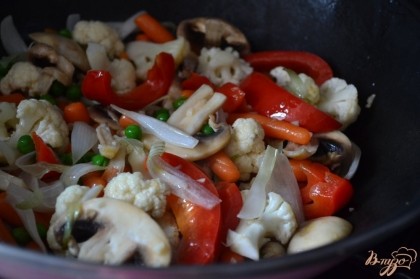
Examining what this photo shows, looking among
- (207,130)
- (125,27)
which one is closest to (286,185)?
(207,130)

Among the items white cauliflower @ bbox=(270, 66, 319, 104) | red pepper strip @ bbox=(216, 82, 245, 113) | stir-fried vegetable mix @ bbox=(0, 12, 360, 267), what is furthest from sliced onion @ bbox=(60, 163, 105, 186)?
white cauliflower @ bbox=(270, 66, 319, 104)

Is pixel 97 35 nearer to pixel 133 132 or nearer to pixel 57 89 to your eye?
pixel 57 89

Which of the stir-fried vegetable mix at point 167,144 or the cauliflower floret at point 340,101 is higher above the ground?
the cauliflower floret at point 340,101

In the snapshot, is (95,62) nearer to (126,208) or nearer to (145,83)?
(145,83)

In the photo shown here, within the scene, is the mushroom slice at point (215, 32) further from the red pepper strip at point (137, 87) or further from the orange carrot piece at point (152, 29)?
the red pepper strip at point (137, 87)

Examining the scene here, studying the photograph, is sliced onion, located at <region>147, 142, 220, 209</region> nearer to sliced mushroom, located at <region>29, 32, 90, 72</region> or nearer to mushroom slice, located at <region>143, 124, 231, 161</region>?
mushroom slice, located at <region>143, 124, 231, 161</region>

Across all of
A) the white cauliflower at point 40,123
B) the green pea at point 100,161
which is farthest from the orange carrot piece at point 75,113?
the green pea at point 100,161

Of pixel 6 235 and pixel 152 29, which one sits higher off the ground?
pixel 152 29
